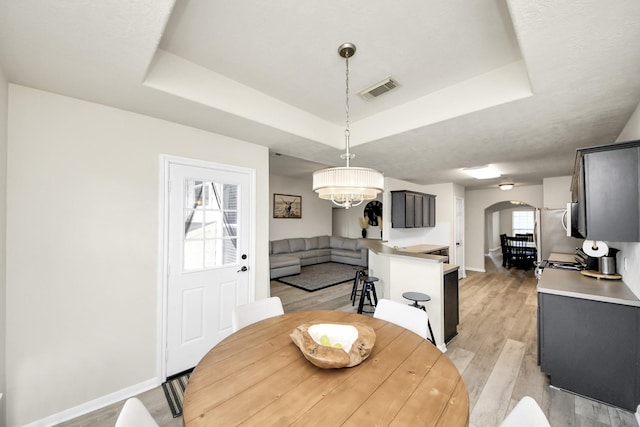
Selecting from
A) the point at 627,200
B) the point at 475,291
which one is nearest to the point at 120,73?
the point at 627,200

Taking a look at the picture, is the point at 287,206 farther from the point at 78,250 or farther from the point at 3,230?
the point at 3,230

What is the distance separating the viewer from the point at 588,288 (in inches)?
88.6

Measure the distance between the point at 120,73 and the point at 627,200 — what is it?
11.4 ft

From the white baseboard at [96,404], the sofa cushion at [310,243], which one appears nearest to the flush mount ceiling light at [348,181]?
the white baseboard at [96,404]

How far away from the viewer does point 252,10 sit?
1.45m

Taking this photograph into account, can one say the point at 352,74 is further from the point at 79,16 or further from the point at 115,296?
the point at 115,296

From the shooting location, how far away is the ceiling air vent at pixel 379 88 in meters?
2.17

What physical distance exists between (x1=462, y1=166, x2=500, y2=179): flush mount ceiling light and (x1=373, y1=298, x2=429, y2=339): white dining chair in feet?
11.7

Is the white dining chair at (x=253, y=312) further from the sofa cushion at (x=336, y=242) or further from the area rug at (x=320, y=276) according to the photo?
the sofa cushion at (x=336, y=242)

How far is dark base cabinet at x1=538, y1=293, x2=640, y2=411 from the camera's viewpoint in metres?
1.92

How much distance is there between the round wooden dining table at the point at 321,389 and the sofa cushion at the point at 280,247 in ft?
17.7

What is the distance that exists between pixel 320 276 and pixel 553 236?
468cm

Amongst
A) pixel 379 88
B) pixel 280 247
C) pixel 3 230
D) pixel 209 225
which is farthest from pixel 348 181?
pixel 280 247

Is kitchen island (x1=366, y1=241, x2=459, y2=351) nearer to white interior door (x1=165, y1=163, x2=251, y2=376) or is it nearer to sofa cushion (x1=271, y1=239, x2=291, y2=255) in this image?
white interior door (x1=165, y1=163, x2=251, y2=376)
